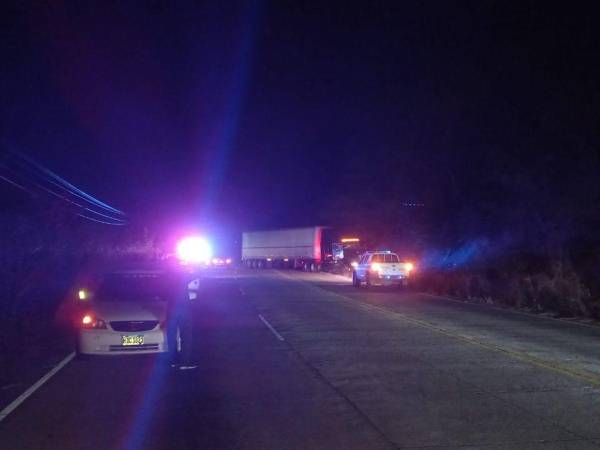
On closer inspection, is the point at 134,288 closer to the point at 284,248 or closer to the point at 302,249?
the point at 302,249

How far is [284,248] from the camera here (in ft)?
216

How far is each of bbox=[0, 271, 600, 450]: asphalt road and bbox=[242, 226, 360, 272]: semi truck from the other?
40.2 m

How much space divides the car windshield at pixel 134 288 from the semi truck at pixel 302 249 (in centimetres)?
4219

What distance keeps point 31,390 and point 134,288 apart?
313cm

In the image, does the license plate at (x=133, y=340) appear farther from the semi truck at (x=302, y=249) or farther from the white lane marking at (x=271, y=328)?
the semi truck at (x=302, y=249)

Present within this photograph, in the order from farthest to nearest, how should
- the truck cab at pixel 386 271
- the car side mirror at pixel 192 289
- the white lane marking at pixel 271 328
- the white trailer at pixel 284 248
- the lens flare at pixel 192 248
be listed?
the white trailer at pixel 284 248 < the lens flare at pixel 192 248 < the truck cab at pixel 386 271 < the white lane marking at pixel 271 328 < the car side mirror at pixel 192 289

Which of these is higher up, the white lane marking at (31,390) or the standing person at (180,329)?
the standing person at (180,329)

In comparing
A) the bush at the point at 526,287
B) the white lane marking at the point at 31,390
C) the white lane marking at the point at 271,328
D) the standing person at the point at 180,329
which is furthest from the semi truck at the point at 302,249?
the white lane marking at the point at 31,390

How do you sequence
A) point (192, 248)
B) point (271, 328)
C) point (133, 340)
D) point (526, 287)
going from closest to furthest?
point (133, 340)
point (271, 328)
point (526, 287)
point (192, 248)

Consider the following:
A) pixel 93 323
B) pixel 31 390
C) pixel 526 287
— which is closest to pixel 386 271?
pixel 526 287

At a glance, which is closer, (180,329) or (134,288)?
(180,329)

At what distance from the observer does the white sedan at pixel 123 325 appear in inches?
436

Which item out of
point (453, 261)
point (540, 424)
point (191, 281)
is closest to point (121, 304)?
point (191, 281)

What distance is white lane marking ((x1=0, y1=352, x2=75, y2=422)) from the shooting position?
8289mm
